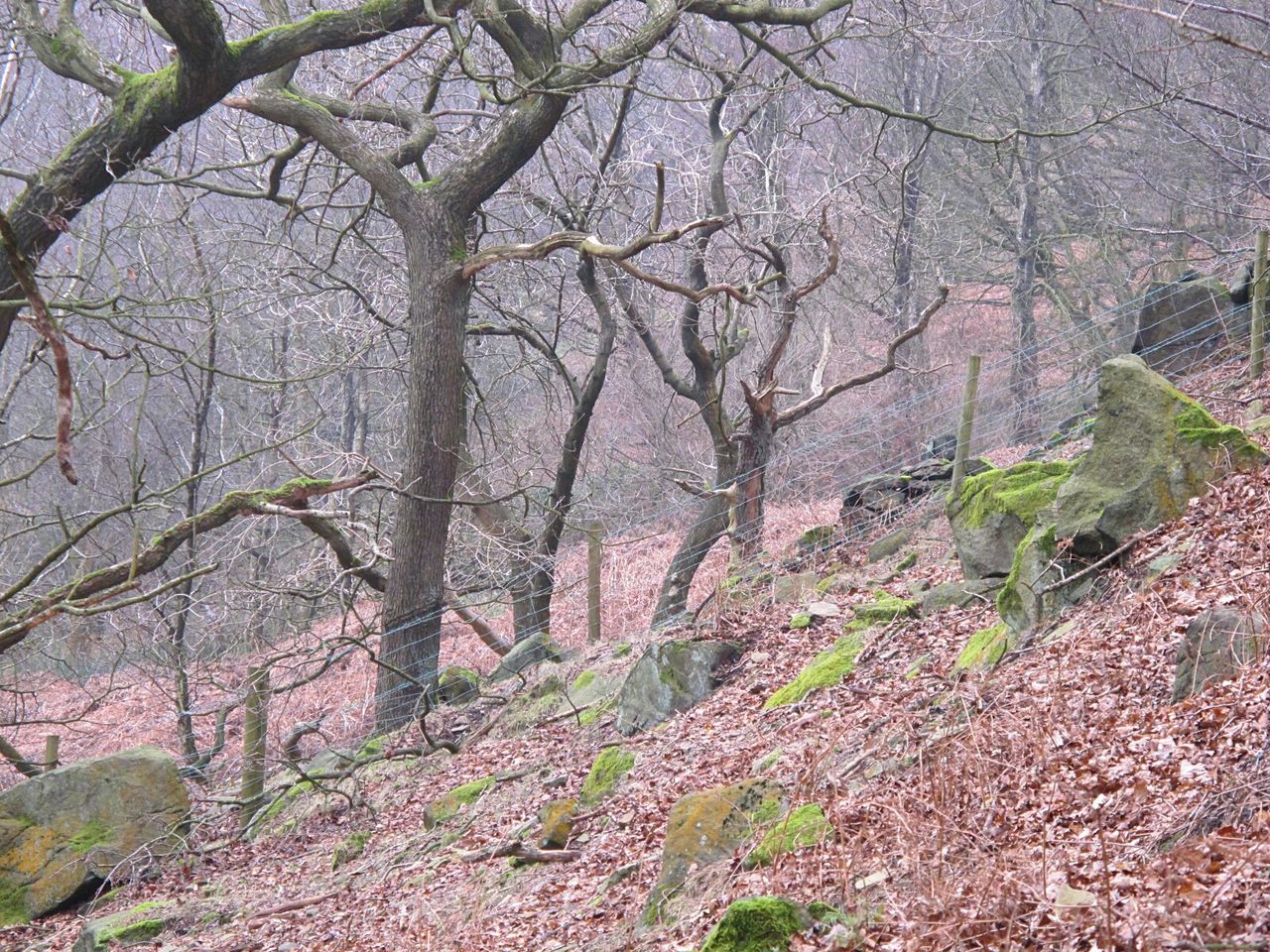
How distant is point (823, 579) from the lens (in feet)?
31.2

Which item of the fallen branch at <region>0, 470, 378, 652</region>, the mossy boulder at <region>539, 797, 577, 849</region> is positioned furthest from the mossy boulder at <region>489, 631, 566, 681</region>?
the mossy boulder at <region>539, 797, 577, 849</region>

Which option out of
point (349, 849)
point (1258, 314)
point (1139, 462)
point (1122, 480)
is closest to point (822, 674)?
point (1122, 480)

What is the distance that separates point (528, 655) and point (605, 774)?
473 cm

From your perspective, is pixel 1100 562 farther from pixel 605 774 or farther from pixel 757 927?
pixel 757 927

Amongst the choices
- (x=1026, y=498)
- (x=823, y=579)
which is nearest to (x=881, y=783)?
(x=1026, y=498)

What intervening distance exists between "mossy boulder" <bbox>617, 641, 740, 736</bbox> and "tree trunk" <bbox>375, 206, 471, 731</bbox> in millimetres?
2647

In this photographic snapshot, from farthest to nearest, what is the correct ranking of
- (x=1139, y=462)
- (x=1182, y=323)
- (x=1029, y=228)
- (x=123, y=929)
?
(x=1029, y=228) → (x=1182, y=323) → (x=123, y=929) → (x=1139, y=462)

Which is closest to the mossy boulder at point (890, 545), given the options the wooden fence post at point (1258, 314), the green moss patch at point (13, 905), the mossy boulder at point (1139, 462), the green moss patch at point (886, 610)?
the green moss patch at point (886, 610)

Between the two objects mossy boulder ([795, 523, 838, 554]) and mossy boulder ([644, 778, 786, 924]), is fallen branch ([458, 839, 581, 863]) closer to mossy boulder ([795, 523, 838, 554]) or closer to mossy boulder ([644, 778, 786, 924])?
mossy boulder ([644, 778, 786, 924])

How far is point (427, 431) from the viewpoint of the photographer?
9.92m

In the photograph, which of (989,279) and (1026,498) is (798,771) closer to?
(1026,498)

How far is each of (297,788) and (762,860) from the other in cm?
630

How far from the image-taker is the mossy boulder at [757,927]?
11.2 feet

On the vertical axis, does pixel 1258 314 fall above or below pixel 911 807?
above
